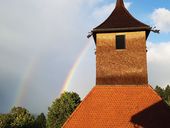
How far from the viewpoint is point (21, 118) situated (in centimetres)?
6888

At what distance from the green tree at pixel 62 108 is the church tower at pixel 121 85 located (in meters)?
32.9

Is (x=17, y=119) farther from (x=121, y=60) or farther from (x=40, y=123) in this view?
(x=121, y=60)

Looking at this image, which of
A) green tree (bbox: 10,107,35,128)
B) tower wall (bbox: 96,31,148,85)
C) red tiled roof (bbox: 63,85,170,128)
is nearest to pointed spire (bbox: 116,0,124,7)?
tower wall (bbox: 96,31,148,85)

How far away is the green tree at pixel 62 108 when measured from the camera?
6055 centimetres

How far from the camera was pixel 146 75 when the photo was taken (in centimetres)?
2655

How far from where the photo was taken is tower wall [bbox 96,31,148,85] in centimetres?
2661

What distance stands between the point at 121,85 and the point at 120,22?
19.6ft

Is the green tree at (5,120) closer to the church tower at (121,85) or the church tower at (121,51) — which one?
the church tower at (121,85)

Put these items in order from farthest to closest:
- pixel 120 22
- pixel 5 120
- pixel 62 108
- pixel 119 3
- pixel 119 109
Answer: pixel 5 120, pixel 62 108, pixel 119 3, pixel 120 22, pixel 119 109

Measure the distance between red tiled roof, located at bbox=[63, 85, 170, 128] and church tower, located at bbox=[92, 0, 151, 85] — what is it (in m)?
0.86

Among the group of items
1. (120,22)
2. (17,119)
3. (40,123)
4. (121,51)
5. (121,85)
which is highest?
(40,123)

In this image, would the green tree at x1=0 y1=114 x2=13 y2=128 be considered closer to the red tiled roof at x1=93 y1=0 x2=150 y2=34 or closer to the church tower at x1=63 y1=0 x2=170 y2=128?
the church tower at x1=63 y1=0 x2=170 y2=128

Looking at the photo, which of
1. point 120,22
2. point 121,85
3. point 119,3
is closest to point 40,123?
point 119,3

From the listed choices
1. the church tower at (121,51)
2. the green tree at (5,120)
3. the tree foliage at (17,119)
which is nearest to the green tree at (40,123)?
the tree foliage at (17,119)
